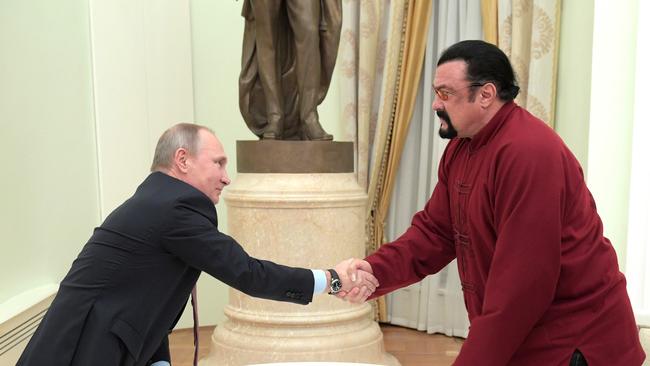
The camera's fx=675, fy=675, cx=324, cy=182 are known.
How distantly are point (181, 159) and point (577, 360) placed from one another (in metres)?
1.50

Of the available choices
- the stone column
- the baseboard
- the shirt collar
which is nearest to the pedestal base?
the stone column

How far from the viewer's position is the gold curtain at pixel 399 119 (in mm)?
5547

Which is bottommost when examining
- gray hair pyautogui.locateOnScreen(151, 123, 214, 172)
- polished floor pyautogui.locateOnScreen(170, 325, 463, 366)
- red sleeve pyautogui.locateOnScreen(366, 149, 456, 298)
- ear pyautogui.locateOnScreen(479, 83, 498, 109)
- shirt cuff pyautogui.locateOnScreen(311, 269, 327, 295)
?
polished floor pyautogui.locateOnScreen(170, 325, 463, 366)

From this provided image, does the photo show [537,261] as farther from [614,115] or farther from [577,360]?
[614,115]

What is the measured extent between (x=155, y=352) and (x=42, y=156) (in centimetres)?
256

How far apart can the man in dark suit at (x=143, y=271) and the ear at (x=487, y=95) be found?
102cm

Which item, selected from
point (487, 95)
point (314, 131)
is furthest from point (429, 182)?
point (487, 95)

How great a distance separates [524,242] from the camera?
1.90 m

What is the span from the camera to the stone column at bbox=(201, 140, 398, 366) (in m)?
4.12

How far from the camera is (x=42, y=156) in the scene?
184 inches

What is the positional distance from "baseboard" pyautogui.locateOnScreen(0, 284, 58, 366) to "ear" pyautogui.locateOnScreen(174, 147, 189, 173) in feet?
6.39

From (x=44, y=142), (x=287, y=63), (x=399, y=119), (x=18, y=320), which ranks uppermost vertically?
(x=287, y=63)

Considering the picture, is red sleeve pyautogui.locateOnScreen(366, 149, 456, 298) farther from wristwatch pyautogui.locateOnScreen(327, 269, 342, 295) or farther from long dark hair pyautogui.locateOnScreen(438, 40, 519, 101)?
long dark hair pyautogui.locateOnScreen(438, 40, 519, 101)

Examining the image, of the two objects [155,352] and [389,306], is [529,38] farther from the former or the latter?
[155,352]
